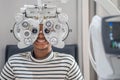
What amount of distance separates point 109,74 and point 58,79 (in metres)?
0.86

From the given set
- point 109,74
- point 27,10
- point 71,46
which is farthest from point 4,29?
point 109,74

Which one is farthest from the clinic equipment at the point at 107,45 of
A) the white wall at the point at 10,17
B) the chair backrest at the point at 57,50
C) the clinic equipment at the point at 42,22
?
the white wall at the point at 10,17

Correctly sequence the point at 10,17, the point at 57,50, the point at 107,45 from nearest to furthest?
the point at 107,45 < the point at 57,50 < the point at 10,17

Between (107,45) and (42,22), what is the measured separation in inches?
31.8

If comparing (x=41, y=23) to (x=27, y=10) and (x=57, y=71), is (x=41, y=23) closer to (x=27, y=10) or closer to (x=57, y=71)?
(x=27, y=10)

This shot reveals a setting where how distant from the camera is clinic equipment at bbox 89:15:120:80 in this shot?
33.4 inches

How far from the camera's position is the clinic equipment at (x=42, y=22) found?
160cm

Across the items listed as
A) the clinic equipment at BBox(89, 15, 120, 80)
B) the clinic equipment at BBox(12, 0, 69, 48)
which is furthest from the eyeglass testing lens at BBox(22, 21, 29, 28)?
the clinic equipment at BBox(89, 15, 120, 80)

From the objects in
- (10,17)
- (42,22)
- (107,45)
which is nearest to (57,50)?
(10,17)

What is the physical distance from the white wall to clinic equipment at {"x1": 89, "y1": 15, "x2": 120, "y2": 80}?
63.3 inches

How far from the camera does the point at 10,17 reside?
258 centimetres

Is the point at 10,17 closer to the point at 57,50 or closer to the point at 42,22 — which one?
the point at 57,50

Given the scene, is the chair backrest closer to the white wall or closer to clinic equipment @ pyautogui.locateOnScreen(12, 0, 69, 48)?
the white wall

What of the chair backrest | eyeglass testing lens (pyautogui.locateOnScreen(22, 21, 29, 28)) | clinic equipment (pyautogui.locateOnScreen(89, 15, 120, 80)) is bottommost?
the chair backrest
